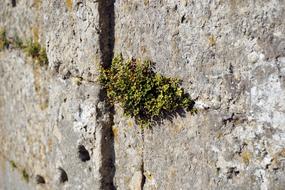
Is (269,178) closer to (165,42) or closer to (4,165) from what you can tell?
(165,42)

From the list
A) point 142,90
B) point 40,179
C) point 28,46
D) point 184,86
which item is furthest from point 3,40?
point 184,86

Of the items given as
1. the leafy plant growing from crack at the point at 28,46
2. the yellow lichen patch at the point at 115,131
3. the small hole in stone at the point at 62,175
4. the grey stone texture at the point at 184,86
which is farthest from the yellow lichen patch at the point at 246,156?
the leafy plant growing from crack at the point at 28,46

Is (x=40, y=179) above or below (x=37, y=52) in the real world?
below

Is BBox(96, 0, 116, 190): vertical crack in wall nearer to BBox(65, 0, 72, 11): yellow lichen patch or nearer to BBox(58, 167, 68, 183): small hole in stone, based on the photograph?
BBox(65, 0, 72, 11): yellow lichen patch

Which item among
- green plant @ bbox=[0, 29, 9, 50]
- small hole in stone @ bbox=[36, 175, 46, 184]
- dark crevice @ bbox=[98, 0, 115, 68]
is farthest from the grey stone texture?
green plant @ bbox=[0, 29, 9, 50]

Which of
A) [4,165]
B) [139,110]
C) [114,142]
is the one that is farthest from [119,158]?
[4,165]

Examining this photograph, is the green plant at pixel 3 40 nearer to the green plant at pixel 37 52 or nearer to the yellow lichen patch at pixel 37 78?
the green plant at pixel 37 52

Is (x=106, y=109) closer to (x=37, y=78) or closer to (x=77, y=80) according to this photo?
(x=77, y=80)
